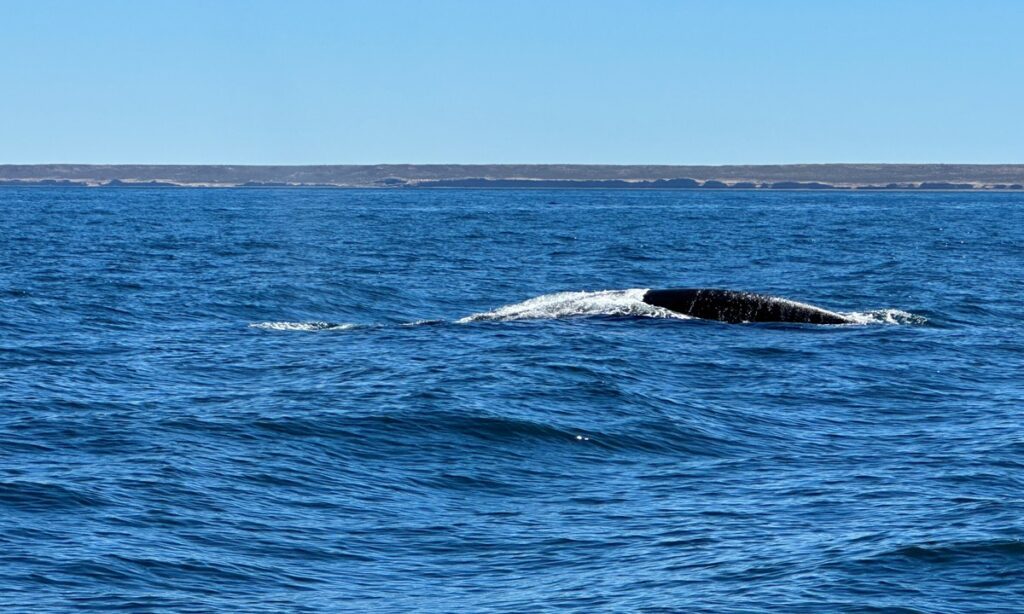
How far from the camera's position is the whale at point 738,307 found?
89.9ft

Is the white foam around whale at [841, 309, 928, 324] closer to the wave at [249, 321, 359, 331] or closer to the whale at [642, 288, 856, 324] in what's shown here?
the whale at [642, 288, 856, 324]

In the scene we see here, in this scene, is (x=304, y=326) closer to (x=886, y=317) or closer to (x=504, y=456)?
(x=886, y=317)

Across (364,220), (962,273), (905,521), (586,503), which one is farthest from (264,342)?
(364,220)

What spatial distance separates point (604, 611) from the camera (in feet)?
33.9

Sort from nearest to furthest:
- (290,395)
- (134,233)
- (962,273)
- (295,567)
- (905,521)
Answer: (295,567), (905,521), (290,395), (962,273), (134,233)

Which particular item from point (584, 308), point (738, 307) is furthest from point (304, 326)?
point (738, 307)

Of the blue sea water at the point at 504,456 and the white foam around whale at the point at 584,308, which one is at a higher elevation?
the white foam around whale at the point at 584,308

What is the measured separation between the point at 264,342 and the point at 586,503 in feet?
43.0

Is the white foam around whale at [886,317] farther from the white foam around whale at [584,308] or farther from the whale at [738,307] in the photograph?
the white foam around whale at [584,308]

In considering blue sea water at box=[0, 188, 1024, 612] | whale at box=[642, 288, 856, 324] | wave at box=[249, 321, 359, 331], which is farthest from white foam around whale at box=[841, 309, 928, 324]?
wave at box=[249, 321, 359, 331]

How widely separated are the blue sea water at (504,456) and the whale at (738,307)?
0.63 metres

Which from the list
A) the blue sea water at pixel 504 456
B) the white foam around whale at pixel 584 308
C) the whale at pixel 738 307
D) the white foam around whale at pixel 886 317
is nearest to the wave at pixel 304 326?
the blue sea water at pixel 504 456

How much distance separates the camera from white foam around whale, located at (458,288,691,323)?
2783cm

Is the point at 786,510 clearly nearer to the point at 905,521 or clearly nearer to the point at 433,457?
the point at 905,521
